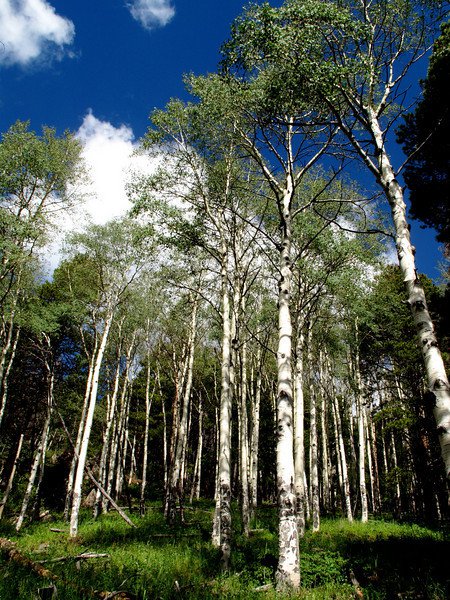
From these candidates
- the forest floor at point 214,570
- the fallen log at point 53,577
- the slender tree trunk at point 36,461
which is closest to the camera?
the fallen log at point 53,577

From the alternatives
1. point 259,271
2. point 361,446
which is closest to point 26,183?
point 259,271

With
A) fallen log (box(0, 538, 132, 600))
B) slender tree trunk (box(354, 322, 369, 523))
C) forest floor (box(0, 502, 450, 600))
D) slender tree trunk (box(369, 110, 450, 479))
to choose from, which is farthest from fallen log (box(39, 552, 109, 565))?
slender tree trunk (box(354, 322, 369, 523))

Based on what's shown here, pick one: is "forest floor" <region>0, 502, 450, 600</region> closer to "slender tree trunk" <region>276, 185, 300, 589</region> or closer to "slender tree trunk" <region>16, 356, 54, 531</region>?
"slender tree trunk" <region>276, 185, 300, 589</region>

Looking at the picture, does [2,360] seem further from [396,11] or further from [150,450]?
[150,450]

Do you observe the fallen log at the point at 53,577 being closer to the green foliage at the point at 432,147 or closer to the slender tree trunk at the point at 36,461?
the slender tree trunk at the point at 36,461

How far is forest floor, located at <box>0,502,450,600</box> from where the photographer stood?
195 inches

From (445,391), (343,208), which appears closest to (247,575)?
(445,391)

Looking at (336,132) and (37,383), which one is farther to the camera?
(37,383)

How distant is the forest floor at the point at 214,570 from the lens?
4957mm

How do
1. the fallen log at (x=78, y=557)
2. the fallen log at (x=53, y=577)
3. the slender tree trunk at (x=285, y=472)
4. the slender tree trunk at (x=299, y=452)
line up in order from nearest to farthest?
the fallen log at (x=53, y=577), the slender tree trunk at (x=285, y=472), the fallen log at (x=78, y=557), the slender tree trunk at (x=299, y=452)

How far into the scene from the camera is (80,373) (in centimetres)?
2242

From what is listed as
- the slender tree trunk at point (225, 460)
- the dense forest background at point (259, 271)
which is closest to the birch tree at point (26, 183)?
the dense forest background at point (259, 271)

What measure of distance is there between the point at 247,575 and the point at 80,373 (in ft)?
61.8

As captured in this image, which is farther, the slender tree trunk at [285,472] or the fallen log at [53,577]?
the slender tree trunk at [285,472]
